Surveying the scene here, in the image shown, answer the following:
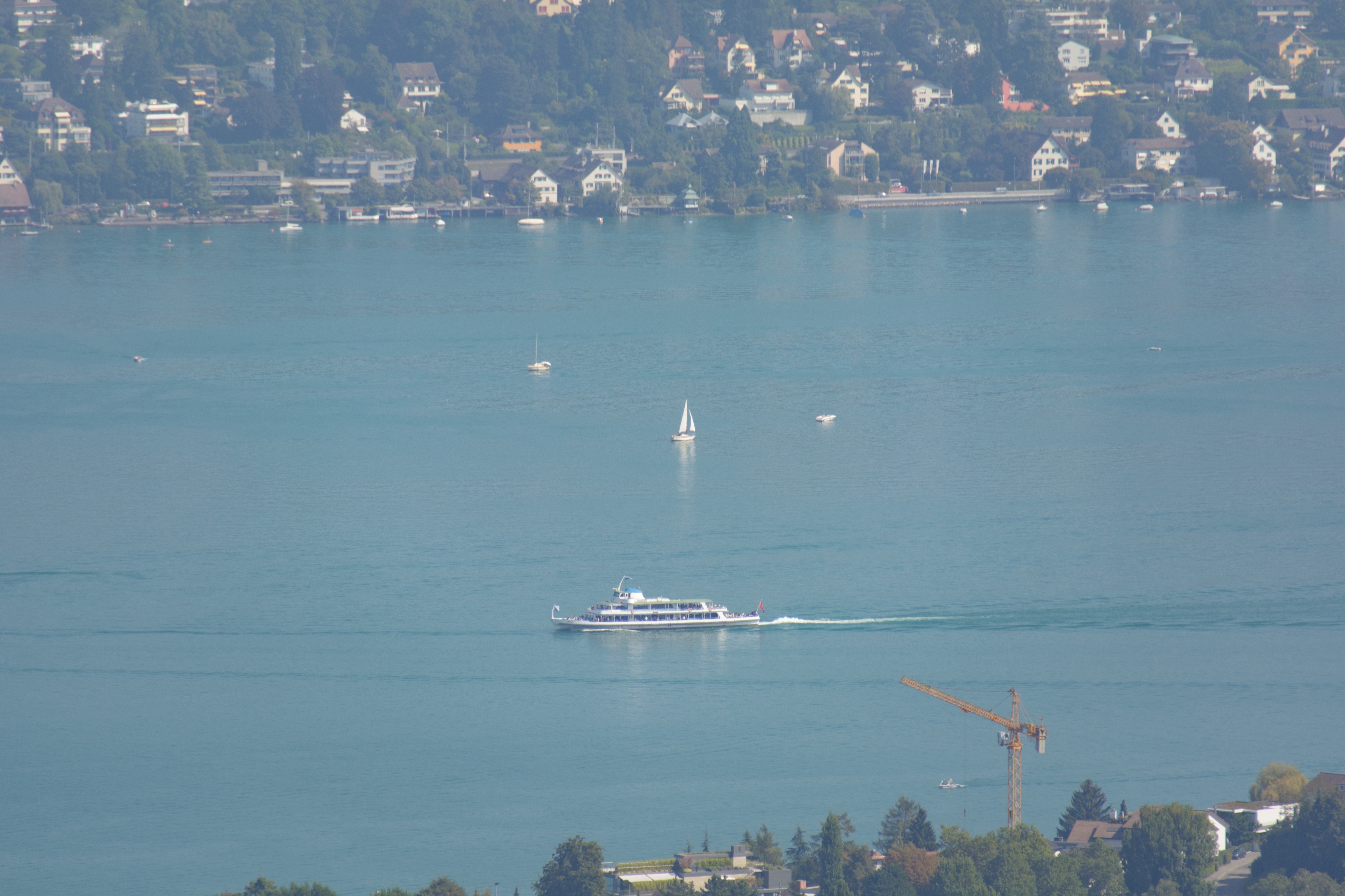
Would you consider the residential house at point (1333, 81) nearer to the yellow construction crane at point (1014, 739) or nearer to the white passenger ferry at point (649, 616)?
the white passenger ferry at point (649, 616)

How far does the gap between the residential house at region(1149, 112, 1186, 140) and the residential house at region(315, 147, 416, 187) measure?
16.2 metres

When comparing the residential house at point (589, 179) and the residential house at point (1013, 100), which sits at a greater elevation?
the residential house at point (1013, 100)

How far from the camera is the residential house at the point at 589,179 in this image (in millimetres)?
37812

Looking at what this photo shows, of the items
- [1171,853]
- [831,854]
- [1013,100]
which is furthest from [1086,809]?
[1013,100]

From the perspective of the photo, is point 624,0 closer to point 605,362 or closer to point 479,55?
point 479,55

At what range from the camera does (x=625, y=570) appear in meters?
14.2

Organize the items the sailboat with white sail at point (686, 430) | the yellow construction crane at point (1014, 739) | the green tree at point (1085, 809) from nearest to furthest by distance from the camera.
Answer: the green tree at point (1085, 809) < the yellow construction crane at point (1014, 739) < the sailboat with white sail at point (686, 430)

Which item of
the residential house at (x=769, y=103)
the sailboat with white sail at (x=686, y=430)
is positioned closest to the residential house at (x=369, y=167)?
the residential house at (x=769, y=103)

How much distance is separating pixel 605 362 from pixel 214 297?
8.13 m

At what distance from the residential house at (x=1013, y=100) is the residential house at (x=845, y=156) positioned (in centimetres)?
448

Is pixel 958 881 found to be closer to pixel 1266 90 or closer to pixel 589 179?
pixel 589 179

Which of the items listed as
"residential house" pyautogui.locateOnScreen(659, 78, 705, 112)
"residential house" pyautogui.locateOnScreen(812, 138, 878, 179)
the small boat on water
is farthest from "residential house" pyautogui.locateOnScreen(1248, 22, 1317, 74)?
the small boat on water

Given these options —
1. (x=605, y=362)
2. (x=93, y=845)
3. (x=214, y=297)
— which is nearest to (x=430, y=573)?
(x=93, y=845)

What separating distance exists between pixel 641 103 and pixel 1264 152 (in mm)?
13848
